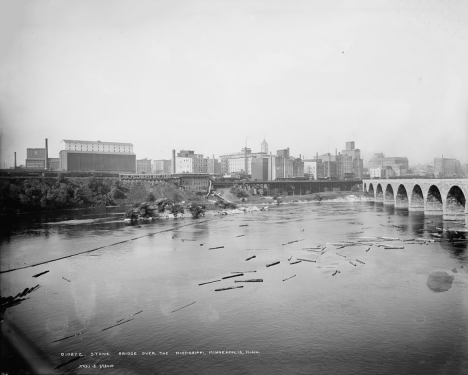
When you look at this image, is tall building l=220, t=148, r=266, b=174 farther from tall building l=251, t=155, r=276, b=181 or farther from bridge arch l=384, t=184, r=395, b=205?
bridge arch l=384, t=184, r=395, b=205

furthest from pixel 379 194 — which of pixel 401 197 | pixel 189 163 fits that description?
pixel 189 163

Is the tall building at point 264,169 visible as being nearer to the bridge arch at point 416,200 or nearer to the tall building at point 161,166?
the tall building at point 161,166

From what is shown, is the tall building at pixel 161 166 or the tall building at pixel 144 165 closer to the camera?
the tall building at pixel 144 165

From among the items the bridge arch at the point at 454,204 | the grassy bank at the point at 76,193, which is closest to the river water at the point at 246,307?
the bridge arch at the point at 454,204

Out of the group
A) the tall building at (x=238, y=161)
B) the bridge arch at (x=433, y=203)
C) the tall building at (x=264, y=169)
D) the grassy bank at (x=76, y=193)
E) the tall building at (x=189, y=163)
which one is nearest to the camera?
the bridge arch at (x=433, y=203)

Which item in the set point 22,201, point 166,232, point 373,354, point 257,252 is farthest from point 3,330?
point 22,201

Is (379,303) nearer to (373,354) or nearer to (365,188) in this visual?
(373,354)
